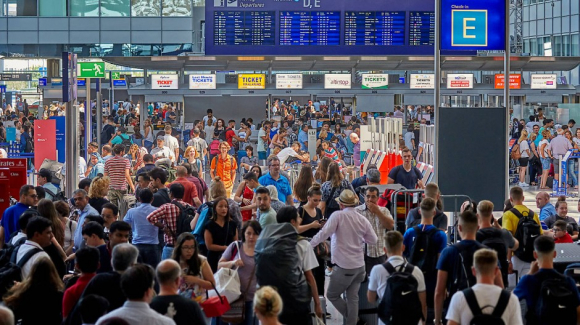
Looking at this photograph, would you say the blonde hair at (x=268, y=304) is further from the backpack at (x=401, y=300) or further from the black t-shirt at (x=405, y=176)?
the black t-shirt at (x=405, y=176)

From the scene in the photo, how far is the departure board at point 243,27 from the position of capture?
28875mm

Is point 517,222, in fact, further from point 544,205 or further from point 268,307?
point 268,307

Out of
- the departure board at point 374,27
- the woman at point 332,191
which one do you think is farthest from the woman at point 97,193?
the departure board at point 374,27

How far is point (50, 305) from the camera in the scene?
6996 millimetres

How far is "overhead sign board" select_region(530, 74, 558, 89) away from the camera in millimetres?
38531

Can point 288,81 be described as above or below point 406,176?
above

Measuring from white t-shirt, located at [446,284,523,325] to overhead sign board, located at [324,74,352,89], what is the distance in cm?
2978

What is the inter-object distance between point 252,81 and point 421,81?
285 inches

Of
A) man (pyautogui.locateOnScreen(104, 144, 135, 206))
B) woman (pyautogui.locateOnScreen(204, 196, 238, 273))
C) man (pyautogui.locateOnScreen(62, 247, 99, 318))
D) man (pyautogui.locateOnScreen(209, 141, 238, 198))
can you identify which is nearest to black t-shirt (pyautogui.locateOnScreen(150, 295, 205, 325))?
man (pyautogui.locateOnScreen(62, 247, 99, 318))

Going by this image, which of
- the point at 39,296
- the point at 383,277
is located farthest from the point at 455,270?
the point at 39,296

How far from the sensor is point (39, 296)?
6.95 m

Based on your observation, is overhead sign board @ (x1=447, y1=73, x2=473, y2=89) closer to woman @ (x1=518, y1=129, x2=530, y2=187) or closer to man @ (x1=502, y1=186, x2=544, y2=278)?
woman @ (x1=518, y1=129, x2=530, y2=187)

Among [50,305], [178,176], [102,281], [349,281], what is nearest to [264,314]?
[102,281]

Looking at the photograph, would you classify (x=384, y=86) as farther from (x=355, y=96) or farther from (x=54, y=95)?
(x=54, y=95)
